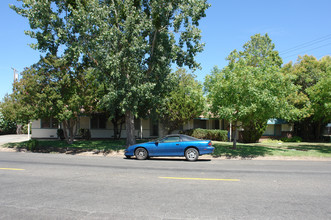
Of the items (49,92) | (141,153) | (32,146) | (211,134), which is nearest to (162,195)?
(141,153)

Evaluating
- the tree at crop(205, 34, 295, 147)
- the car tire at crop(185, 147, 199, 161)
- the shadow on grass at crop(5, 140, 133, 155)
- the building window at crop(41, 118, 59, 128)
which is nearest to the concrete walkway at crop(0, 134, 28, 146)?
the building window at crop(41, 118, 59, 128)

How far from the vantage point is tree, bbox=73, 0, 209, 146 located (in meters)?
15.6

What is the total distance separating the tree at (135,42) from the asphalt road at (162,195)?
764 cm

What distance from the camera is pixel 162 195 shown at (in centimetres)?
644

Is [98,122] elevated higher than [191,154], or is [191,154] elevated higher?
[98,122]

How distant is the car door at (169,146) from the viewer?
44.9 ft

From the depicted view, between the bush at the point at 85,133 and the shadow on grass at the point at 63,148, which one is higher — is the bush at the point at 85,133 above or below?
above

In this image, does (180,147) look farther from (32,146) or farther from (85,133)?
(85,133)

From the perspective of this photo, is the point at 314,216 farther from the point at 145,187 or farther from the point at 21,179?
the point at 21,179

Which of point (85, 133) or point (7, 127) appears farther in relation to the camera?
point (7, 127)

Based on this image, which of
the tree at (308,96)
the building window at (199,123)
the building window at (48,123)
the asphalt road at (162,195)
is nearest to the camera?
the asphalt road at (162,195)

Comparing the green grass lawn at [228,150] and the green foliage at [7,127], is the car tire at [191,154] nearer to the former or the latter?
the green grass lawn at [228,150]

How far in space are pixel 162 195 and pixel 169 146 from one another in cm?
726

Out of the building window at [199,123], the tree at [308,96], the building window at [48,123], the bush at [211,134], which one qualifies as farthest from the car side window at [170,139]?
the building window at [48,123]
